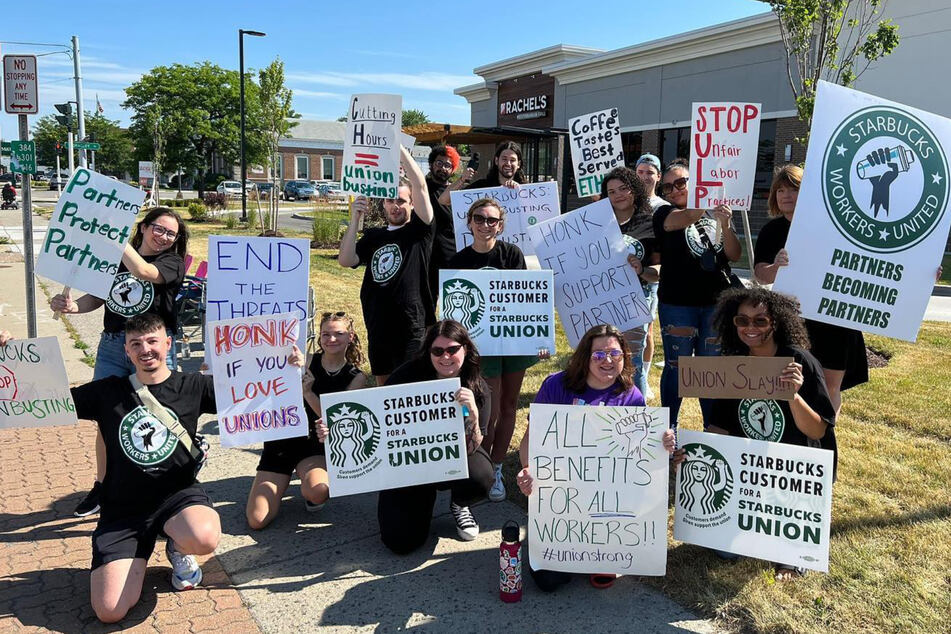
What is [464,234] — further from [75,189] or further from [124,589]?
[124,589]

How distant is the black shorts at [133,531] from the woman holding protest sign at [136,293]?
699mm

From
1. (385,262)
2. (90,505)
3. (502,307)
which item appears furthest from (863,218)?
(90,505)

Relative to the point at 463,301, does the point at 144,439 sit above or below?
below

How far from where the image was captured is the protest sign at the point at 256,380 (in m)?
3.85

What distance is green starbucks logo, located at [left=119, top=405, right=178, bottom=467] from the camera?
3.60m

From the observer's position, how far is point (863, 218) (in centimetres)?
410

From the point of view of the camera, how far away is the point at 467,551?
13.1 ft

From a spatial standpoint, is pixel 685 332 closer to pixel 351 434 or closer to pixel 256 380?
pixel 351 434

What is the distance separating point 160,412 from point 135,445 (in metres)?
0.19

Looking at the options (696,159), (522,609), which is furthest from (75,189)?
(696,159)

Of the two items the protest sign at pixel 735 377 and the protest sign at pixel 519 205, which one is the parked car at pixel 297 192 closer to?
the protest sign at pixel 519 205

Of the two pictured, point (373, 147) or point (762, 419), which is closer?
point (762, 419)

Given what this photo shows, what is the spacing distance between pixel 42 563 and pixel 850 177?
486cm

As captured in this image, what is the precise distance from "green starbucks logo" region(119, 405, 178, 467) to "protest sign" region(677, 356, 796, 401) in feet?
8.52
